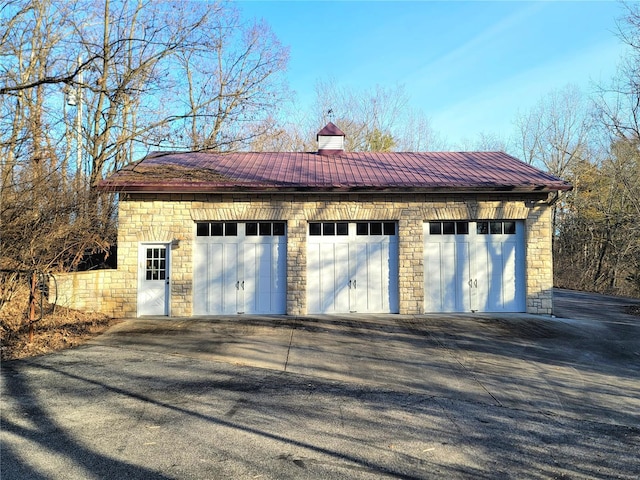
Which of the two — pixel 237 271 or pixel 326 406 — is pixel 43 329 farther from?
pixel 326 406

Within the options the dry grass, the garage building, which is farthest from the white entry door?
the dry grass

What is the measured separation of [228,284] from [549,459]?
881cm

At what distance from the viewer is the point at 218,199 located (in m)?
11.4

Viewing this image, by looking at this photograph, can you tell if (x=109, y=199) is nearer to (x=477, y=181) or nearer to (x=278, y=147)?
(x=477, y=181)

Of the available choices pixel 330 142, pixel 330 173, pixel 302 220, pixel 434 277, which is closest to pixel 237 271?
pixel 302 220

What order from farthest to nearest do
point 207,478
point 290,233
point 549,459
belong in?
point 290,233 < point 549,459 < point 207,478

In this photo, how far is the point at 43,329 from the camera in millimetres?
8820

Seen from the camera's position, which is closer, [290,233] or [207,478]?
[207,478]

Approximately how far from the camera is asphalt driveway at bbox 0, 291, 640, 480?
3.74 meters

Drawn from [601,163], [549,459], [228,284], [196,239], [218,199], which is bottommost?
[549,459]

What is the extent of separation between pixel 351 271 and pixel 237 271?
304cm

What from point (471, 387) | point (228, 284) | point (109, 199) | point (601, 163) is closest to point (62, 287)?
point (109, 199)

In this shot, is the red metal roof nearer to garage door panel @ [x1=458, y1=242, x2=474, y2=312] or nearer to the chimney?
the chimney

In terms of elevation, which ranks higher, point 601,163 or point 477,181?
point 601,163
